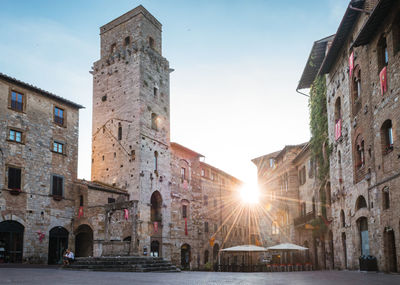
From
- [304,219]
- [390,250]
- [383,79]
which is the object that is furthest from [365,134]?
[304,219]

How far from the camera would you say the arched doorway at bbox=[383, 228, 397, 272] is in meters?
15.8

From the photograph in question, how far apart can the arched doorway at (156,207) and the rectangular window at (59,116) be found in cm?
982

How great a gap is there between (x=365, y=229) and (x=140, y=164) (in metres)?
18.0

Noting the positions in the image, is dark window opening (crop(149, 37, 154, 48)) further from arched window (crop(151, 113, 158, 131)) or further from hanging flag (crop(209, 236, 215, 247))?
hanging flag (crop(209, 236, 215, 247))

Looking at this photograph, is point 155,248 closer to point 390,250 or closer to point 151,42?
point 151,42

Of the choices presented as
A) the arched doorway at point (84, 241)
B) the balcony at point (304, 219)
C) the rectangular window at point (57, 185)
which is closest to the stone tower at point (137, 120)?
the arched doorway at point (84, 241)

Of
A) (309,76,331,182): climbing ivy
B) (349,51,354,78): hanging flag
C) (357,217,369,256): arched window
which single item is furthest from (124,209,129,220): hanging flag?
(349,51,354,78): hanging flag

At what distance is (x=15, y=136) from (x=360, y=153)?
1889 cm

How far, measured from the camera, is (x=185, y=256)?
125 ft

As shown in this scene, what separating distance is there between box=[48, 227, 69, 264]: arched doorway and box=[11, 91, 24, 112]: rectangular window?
7.58m

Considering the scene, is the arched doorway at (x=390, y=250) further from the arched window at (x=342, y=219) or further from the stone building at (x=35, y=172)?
the stone building at (x=35, y=172)

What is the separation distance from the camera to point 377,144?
55.6ft

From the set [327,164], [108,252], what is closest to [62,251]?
[108,252]

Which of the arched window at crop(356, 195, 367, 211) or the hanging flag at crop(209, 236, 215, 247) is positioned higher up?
the arched window at crop(356, 195, 367, 211)
